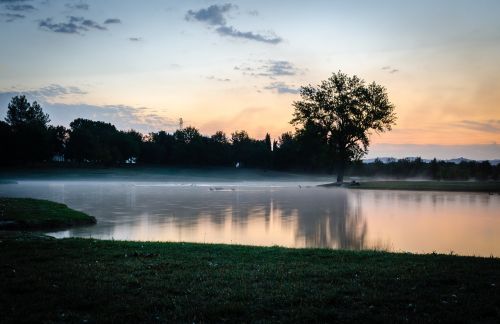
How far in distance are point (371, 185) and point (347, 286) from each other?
5624 cm

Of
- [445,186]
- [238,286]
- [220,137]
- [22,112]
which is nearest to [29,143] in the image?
[22,112]

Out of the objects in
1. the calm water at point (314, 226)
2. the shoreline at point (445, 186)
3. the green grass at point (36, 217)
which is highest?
the shoreline at point (445, 186)

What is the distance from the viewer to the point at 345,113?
69750mm

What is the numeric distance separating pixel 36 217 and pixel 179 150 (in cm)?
12307

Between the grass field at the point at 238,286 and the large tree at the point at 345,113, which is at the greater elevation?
the large tree at the point at 345,113

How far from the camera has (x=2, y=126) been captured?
11069 centimetres

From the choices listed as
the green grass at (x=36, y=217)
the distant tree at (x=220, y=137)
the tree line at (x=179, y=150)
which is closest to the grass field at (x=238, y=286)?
the green grass at (x=36, y=217)

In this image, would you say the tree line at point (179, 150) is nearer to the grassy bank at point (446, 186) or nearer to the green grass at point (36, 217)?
the grassy bank at point (446, 186)

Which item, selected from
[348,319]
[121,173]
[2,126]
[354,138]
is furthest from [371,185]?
[2,126]

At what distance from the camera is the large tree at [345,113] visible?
228 ft

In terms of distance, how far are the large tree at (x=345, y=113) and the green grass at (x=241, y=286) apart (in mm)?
58404

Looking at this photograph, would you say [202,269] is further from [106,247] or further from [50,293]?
[106,247]

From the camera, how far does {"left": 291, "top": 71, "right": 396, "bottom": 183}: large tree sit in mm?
69562

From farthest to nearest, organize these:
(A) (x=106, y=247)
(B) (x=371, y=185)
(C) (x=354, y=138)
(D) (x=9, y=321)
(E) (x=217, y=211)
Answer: (C) (x=354, y=138) → (B) (x=371, y=185) → (E) (x=217, y=211) → (A) (x=106, y=247) → (D) (x=9, y=321)
